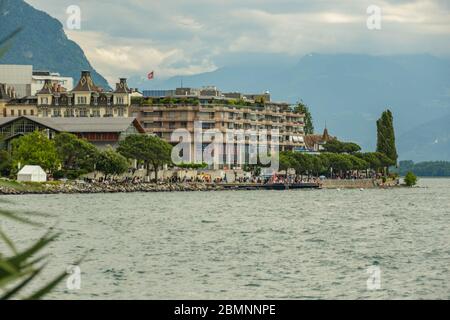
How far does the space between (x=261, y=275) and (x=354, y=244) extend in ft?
53.8

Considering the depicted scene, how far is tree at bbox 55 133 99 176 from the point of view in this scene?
154 meters

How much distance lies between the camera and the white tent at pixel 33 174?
137000 mm

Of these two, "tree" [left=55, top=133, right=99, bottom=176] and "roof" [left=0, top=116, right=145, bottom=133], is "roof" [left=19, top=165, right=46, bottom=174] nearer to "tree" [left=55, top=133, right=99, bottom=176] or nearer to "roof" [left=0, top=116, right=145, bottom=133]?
Answer: "tree" [left=55, top=133, right=99, bottom=176]

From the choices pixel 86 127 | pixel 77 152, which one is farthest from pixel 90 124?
pixel 77 152

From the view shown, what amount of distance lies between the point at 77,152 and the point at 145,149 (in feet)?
42.9

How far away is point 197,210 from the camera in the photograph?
93.4 metres

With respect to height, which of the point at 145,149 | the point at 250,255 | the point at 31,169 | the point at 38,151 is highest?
the point at 145,149

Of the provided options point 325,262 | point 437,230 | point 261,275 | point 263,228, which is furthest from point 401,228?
point 261,275

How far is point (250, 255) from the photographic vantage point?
46.8 meters

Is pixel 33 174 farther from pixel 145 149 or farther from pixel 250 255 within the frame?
pixel 250 255

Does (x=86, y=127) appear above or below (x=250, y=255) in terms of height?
above

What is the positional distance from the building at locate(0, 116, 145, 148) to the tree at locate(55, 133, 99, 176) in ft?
38.9

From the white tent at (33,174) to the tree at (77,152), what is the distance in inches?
431

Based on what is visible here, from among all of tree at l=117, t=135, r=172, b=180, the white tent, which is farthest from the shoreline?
tree at l=117, t=135, r=172, b=180
